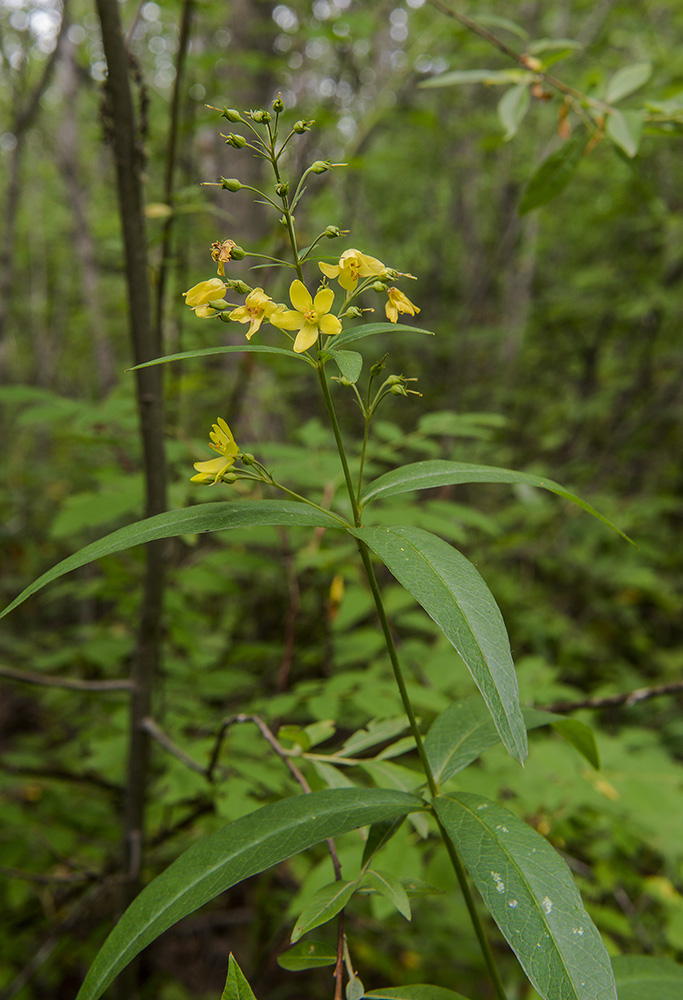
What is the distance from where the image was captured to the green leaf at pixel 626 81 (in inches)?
57.3

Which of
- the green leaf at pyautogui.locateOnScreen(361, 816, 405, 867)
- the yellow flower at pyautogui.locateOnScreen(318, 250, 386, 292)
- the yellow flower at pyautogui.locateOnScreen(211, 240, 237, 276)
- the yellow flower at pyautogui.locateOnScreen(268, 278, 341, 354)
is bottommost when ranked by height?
the green leaf at pyautogui.locateOnScreen(361, 816, 405, 867)

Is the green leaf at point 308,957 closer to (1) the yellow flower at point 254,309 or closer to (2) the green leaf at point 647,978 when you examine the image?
(2) the green leaf at point 647,978

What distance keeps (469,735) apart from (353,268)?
70 centimetres

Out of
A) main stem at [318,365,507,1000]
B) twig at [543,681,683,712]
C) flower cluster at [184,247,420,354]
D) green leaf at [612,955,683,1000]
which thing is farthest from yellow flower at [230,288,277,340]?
green leaf at [612,955,683,1000]

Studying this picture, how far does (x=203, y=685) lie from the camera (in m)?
2.17

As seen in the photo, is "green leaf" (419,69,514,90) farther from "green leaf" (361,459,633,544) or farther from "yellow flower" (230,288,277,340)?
"green leaf" (361,459,633,544)

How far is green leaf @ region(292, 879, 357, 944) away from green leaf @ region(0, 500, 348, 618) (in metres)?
0.45

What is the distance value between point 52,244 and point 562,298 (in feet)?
25.5

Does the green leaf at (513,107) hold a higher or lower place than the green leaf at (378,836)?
higher

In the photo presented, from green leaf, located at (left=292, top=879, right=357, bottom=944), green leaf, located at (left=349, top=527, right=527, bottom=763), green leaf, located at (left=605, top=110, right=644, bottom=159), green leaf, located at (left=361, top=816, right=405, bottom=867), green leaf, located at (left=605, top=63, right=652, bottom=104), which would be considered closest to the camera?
green leaf, located at (left=349, top=527, right=527, bottom=763)

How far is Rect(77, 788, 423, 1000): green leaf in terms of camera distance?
64 cm

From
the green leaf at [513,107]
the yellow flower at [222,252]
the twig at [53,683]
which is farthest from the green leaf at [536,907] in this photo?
the green leaf at [513,107]

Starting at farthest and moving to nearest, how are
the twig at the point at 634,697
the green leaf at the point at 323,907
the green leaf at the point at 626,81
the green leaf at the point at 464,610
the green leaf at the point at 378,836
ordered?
the green leaf at the point at 626,81
the twig at the point at 634,697
the green leaf at the point at 378,836
the green leaf at the point at 323,907
the green leaf at the point at 464,610

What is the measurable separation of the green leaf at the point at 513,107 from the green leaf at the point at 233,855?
1503mm
